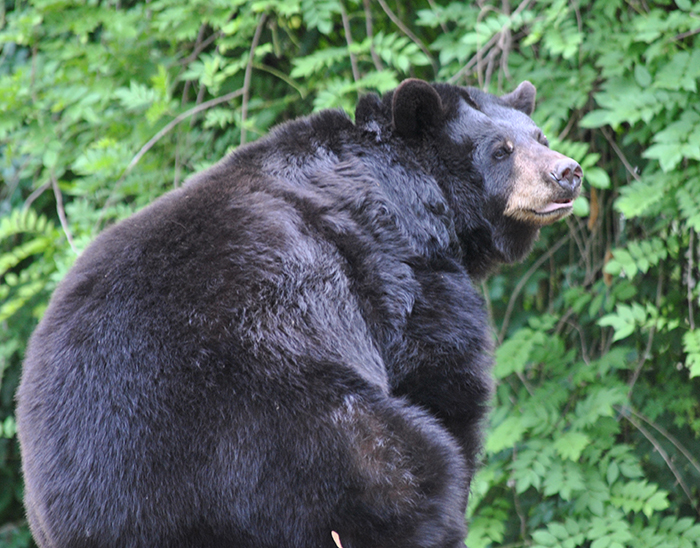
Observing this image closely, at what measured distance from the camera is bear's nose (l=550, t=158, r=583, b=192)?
284cm

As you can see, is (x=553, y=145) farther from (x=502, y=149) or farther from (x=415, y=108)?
(x=415, y=108)

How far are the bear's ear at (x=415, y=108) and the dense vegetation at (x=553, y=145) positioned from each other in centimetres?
122

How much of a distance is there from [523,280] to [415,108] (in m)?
2.31

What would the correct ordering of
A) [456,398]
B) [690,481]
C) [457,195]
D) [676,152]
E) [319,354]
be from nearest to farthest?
1. [319,354]
2. [456,398]
3. [457,195]
4. [676,152]
5. [690,481]

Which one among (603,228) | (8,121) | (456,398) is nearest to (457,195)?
(456,398)

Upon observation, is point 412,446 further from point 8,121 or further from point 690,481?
point 8,121

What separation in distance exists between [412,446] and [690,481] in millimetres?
3385

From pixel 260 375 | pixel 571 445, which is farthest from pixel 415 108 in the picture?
pixel 571 445

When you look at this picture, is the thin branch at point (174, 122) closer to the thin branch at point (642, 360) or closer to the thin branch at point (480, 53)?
the thin branch at point (480, 53)

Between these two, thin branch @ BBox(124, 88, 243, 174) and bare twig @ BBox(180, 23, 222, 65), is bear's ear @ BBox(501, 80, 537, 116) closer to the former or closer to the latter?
thin branch @ BBox(124, 88, 243, 174)

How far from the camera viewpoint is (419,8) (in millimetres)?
5293

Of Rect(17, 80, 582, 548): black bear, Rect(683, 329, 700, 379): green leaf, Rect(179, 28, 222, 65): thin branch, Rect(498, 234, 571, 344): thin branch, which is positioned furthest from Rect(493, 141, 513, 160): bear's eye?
Rect(179, 28, 222, 65): thin branch

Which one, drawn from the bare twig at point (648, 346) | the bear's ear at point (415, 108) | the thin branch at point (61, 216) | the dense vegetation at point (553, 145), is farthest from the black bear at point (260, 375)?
the bare twig at point (648, 346)

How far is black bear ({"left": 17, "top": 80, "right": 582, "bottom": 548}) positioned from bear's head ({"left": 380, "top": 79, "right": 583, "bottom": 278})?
30cm
